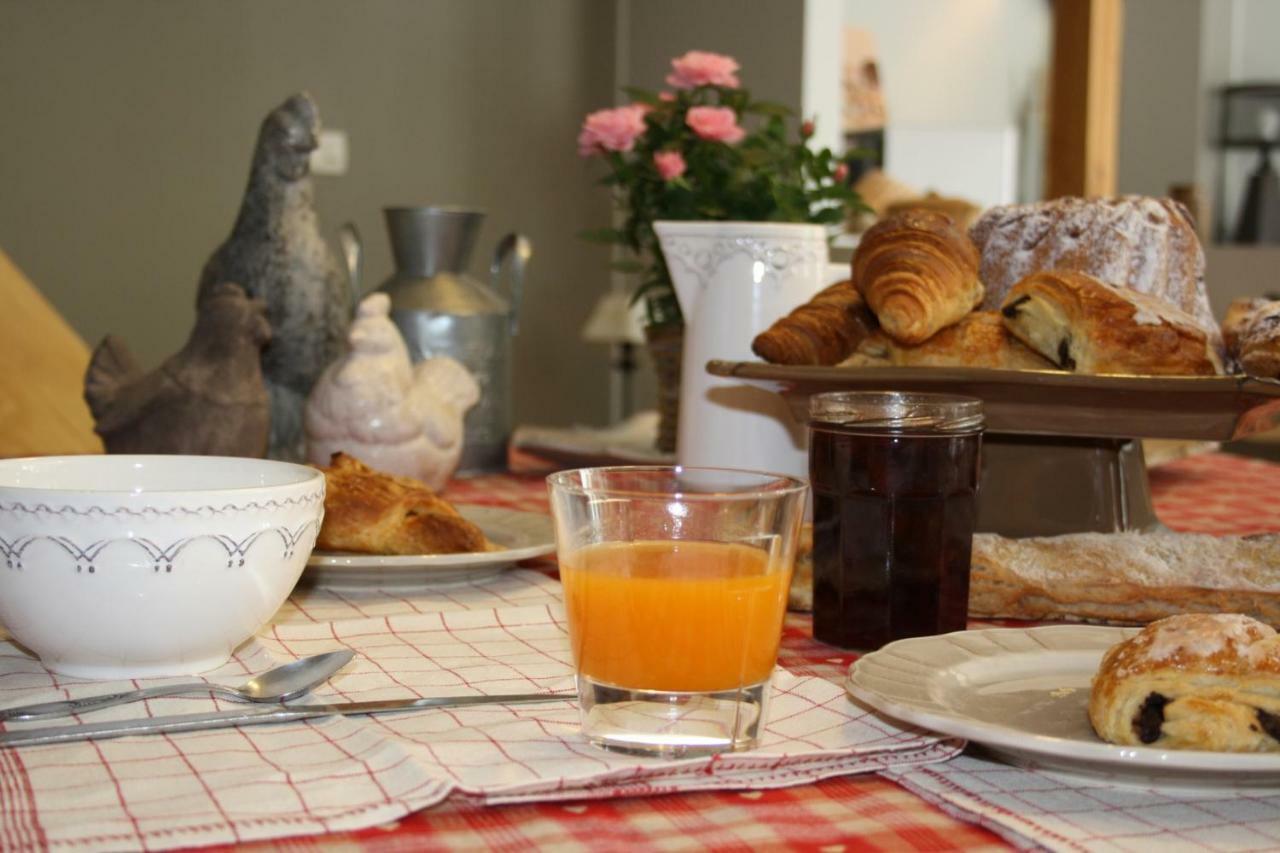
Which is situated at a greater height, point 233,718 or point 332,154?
point 332,154

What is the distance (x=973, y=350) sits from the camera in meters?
1.11

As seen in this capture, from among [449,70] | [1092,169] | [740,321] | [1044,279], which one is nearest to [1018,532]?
[1044,279]

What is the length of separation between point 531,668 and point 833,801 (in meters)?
0.25

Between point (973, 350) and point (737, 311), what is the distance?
0.24 meters

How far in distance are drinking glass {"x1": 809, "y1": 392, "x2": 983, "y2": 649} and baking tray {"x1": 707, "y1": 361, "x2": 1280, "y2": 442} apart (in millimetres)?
153

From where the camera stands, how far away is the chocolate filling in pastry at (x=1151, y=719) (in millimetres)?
607

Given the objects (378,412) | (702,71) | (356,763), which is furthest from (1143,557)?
(702,71)

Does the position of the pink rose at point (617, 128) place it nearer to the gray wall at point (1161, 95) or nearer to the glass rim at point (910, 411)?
the glass rim at point (910, 411)

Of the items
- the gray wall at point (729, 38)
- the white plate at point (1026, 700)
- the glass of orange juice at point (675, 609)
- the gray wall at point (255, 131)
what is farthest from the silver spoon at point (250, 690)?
the gray wall at point (729, 38)

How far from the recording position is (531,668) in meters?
0.79

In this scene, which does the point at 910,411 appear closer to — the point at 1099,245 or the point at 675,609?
the point at 675,609

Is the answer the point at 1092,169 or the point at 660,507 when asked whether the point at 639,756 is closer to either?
Result: the point at 660,507

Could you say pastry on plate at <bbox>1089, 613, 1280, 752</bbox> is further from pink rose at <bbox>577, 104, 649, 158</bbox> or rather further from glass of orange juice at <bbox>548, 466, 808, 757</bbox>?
pink rose at <bbox>577, 104, 649, 158</bbox>

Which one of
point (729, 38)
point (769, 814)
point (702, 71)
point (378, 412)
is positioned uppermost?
point (729, 38)
